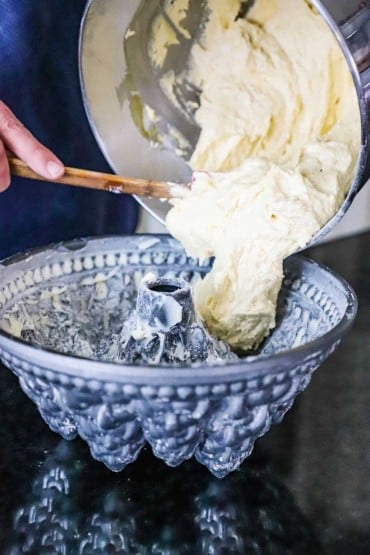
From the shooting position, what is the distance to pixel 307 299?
67 centimetres

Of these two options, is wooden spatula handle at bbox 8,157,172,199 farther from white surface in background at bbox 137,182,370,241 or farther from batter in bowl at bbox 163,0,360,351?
white surface in background at bbox 137,182,370,241

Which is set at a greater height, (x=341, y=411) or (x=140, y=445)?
(x=140, y=445)

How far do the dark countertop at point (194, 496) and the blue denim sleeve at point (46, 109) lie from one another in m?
0.20

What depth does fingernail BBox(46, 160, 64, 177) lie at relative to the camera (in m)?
0.62

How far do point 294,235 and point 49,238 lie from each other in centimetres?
29

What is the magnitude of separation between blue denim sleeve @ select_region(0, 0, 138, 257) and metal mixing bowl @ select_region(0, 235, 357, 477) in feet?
0.41

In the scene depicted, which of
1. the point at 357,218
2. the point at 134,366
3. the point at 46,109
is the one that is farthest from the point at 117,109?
the point at 357,218

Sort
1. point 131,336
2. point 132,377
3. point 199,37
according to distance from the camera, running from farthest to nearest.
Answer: point 199,37 < point 131,336 < point 132,377

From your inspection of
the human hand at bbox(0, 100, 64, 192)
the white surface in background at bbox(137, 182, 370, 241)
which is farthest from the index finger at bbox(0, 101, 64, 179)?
the white surface in background at bbox(137, 182, 370, 241)

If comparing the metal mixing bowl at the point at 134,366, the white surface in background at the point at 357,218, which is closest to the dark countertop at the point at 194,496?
the metal mixing bowl at the point at 134,366

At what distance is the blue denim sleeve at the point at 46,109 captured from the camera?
2.40ft

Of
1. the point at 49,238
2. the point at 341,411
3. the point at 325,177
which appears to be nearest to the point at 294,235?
the point at 325,177

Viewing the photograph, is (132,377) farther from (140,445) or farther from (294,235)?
(294,235)

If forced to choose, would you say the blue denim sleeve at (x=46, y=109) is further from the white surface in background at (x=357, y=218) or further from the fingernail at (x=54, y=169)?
the white surface in background at (x=357, y=218)
